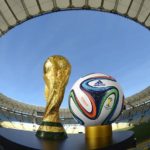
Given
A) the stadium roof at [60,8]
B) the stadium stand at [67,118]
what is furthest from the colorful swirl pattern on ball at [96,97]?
the stadium stand at [67,118]

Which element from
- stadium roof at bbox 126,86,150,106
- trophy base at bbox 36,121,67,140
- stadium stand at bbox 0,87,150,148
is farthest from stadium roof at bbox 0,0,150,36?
stadium roof at bbox 126,86,150,106

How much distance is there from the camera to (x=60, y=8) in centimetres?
3042

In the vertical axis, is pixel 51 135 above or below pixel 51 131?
below

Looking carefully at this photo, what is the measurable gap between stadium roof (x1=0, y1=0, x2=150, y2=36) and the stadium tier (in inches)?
703

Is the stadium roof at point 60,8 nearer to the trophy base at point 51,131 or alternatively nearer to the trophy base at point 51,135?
the trophy base at point 51,131

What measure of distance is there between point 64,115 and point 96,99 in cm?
7525

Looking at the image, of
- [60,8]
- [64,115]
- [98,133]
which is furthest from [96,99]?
[64,115]

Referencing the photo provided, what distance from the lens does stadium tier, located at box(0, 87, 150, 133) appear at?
49.6m

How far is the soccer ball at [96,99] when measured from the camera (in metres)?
8.14

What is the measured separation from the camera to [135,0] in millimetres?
28734

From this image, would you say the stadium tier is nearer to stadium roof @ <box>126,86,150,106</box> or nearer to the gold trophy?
stadium roof @ <box>126,86,150,106</box>

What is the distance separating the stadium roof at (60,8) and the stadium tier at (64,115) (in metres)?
17.9

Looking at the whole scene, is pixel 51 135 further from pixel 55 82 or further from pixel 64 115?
pixel 64 115

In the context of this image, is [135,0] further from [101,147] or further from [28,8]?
[101,147]
